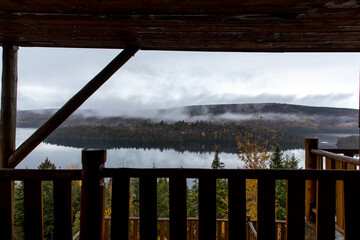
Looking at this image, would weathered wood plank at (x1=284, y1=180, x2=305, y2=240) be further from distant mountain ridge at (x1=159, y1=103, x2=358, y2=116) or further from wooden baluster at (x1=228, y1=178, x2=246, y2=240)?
distant mountain ridge at (x1=159, y1=103, x2=358, y2=116)

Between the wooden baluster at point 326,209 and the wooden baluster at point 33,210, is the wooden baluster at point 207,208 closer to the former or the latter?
the wooden baluster at point 326,209

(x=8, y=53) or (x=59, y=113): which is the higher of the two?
(x=8, y=53)

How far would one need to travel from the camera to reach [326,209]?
4.06 feet

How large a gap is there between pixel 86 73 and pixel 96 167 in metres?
55.6

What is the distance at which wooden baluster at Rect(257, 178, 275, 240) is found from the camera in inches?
48.0

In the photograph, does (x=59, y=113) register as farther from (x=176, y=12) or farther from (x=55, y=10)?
(x=176, y=12)

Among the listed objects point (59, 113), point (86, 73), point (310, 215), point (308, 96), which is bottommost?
point (310, 215)

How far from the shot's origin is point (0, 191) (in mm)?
1240

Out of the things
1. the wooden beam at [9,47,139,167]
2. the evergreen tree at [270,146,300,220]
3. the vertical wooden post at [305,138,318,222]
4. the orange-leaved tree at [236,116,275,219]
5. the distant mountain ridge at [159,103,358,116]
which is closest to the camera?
the wooden beam at [9,47,139,167]

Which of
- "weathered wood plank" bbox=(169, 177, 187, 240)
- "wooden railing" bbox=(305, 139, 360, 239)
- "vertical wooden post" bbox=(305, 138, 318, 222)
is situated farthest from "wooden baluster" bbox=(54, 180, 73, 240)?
"vertical wooden post" bbox=(305, 138, 318, 222)

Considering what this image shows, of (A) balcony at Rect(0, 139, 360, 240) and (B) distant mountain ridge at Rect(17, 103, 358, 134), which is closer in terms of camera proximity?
(A) balcony at Rect(0, 139, 360, 240)

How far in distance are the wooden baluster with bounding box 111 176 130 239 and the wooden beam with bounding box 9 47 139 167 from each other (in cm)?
178

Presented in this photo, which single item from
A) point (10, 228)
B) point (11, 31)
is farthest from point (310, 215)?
point (11, 31)

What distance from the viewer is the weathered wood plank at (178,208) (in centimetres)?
124
